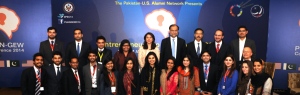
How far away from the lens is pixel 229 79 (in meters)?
3.79

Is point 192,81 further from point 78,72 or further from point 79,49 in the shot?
point 79,49

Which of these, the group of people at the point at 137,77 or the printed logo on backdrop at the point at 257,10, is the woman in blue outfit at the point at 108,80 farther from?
the printed logo on backdrop at the point at 257,10

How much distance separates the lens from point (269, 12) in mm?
5754

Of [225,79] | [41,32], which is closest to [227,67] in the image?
[225,79]

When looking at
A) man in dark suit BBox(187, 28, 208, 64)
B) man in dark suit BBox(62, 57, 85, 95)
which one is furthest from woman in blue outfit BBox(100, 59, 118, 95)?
man in dark suit BBox(187, 28, 208, 64)

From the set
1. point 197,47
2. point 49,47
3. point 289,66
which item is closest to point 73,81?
point 49,47

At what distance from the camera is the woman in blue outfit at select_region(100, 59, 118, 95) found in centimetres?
401

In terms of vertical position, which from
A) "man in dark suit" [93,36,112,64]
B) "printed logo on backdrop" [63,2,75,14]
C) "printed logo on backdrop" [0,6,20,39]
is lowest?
"man in dark suit" [93,36,112,64]

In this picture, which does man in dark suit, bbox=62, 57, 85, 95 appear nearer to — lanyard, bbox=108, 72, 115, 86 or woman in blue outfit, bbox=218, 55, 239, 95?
lanyard, bbox=108, 72, 115, 86

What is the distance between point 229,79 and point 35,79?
2.90 metres

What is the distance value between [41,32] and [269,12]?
17.2ft

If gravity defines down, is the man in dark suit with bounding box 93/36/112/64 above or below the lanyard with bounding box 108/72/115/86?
above

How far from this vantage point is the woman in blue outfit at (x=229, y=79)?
3779 mm

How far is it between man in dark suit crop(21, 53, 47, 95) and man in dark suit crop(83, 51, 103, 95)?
24.3 inches
